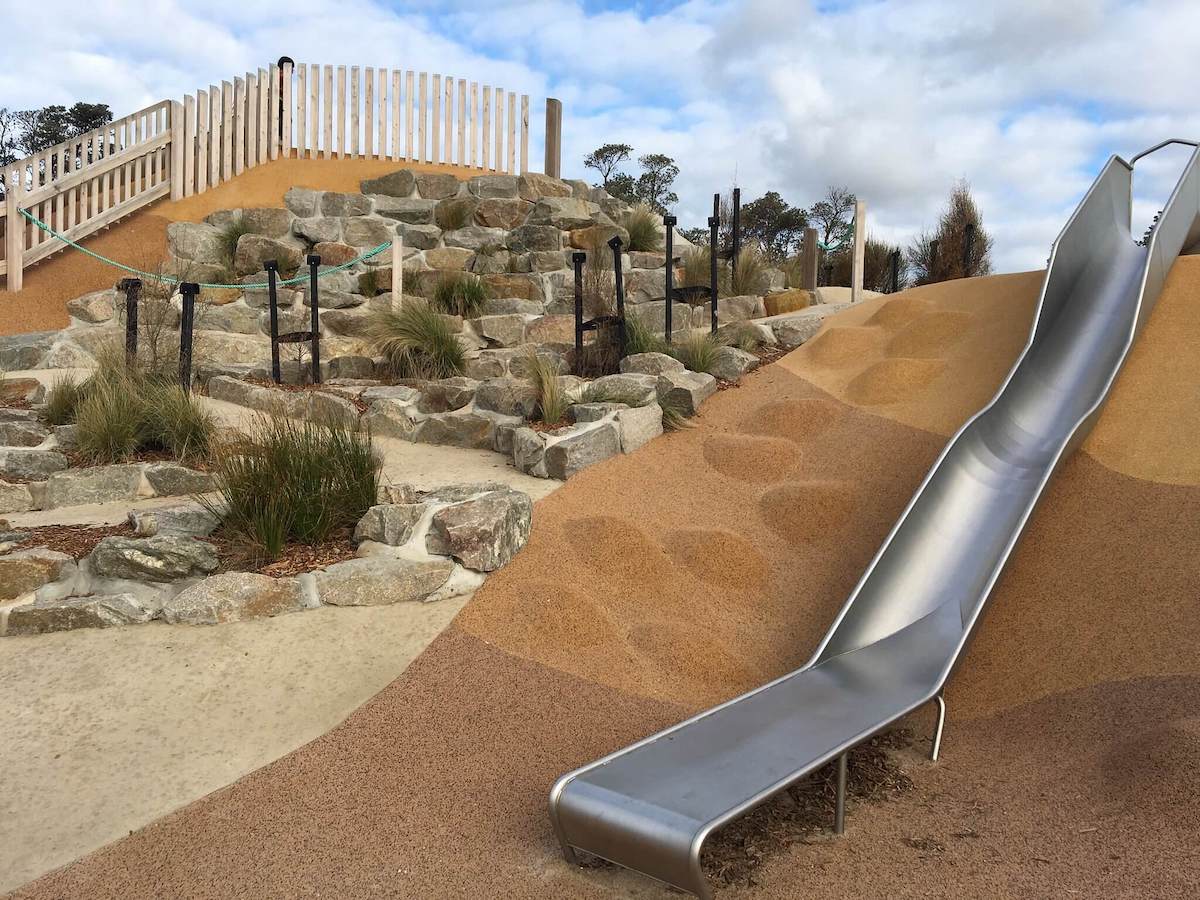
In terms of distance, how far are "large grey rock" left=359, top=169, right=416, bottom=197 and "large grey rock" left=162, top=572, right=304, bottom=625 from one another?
10.1 meters

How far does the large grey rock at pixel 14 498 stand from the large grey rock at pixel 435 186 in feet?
29.3

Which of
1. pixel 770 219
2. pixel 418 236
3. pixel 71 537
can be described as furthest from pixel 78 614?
pixel 770 219

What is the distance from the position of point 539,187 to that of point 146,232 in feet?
17.7

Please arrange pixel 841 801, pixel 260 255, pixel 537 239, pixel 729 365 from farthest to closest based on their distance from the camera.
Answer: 1. pixel 537 239
2. pixel 260 255
3. pixel 729 365
4. pixel 841 801

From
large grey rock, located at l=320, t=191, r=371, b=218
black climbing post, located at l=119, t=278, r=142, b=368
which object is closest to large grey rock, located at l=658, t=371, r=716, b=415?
black climbing post, located at l=119, t=278, r=142, b=368

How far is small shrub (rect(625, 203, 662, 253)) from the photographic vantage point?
12891 millimetres

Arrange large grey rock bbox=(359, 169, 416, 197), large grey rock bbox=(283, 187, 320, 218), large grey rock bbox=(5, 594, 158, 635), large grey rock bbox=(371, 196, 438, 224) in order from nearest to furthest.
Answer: large grey rock bbox=(5, 594, 158, 635) < large grey rock bbox=(283, 187, 320, 218) < large grey rock bbox=(371, 196, 438, 224) < large grey rock bbox=(359, 169, 416, 197)

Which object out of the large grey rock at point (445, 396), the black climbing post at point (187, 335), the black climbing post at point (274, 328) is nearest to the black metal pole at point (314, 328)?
the black climbing post at point (274, 328)

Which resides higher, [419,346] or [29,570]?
[419,346]

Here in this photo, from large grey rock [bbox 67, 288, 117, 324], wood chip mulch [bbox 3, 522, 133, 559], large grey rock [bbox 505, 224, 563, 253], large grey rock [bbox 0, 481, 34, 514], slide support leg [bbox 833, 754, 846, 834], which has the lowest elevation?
slide support leg [bbox 833, 754, 846, 834]

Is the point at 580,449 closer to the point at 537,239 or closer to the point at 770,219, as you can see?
the point at 537,239

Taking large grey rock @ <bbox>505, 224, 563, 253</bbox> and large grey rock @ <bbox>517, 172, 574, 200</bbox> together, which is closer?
large grey rock @ <bbox>505, 224, 563, 253</bbox>

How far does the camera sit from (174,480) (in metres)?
5.97

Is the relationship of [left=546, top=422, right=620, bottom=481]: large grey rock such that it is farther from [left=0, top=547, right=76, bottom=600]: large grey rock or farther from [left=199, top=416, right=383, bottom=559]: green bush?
[left=0, top=547, right=76, bottom=600]: large grey rock
